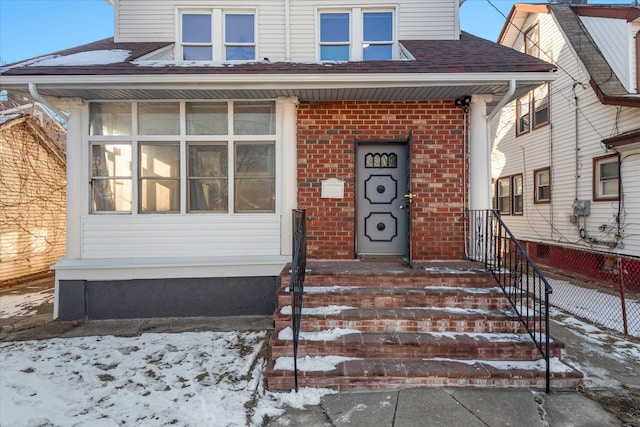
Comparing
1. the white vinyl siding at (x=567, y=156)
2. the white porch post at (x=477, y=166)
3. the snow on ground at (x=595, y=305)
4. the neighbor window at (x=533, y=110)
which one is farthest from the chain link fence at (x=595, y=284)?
the neighbor window at (x=533, y=110)

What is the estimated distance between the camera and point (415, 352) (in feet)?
10.7

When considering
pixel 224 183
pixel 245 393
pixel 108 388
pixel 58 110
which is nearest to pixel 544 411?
pixel 245 393

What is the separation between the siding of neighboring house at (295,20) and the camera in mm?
5898

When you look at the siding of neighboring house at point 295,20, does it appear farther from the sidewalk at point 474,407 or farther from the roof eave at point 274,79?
the sidewalk at point 474,407

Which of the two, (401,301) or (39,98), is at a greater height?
(39,98)

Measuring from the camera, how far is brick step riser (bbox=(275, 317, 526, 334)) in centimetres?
352

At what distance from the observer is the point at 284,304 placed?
12.6 ft

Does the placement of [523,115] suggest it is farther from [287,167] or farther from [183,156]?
[183,156]

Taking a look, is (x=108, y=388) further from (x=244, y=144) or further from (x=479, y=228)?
(x=479, y=228)

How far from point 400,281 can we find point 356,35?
15.5 feet

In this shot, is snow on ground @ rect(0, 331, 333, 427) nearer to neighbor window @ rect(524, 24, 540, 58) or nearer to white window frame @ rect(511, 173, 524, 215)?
white window frame @ rect(511, 173, 524, 215)

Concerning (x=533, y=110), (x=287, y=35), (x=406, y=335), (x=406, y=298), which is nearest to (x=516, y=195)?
(x=533, y=110)

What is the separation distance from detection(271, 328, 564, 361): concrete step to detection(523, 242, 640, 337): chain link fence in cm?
246

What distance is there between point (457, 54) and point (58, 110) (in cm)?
659
